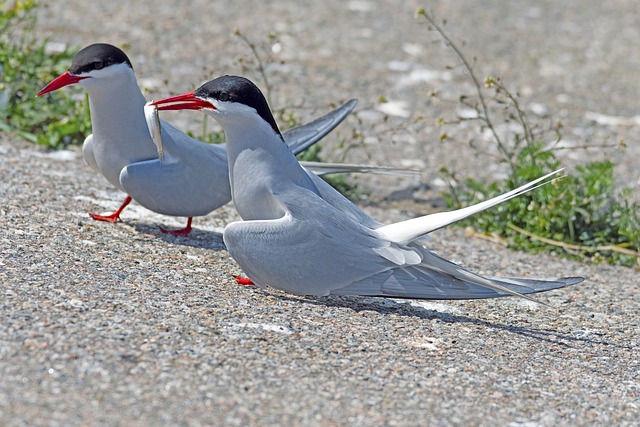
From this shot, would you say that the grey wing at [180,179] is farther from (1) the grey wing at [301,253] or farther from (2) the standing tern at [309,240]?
(1) the grey wing at [301,253]

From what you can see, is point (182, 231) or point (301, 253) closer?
point (301, 253)

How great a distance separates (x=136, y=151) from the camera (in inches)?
145

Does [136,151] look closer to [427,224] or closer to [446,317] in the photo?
[427,224]

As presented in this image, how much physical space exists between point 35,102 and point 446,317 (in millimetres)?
2862

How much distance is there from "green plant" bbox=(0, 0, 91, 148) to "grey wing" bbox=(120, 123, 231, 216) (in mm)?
1332

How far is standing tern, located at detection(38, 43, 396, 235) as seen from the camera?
356 cm

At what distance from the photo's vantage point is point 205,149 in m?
3.71

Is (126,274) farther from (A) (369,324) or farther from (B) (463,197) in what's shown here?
(B) (463,197)

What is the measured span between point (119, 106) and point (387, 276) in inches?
50.4

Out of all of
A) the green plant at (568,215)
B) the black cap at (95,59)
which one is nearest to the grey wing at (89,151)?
the black cap at (95,59)

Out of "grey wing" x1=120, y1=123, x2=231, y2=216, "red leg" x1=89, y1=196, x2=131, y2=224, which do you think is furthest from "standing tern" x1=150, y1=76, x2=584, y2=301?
"red leg" x1=89, y1=196, x2=131, y2=224

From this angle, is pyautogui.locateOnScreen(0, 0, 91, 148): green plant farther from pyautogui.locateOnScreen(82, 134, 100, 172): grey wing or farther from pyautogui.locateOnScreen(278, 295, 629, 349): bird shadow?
pyautogui.locateOnScreen(278, 295, 629, 349): bird shadow

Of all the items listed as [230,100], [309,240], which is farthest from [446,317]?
[230,100]

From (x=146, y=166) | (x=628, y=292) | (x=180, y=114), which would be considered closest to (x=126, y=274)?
(x=146, y=166)
